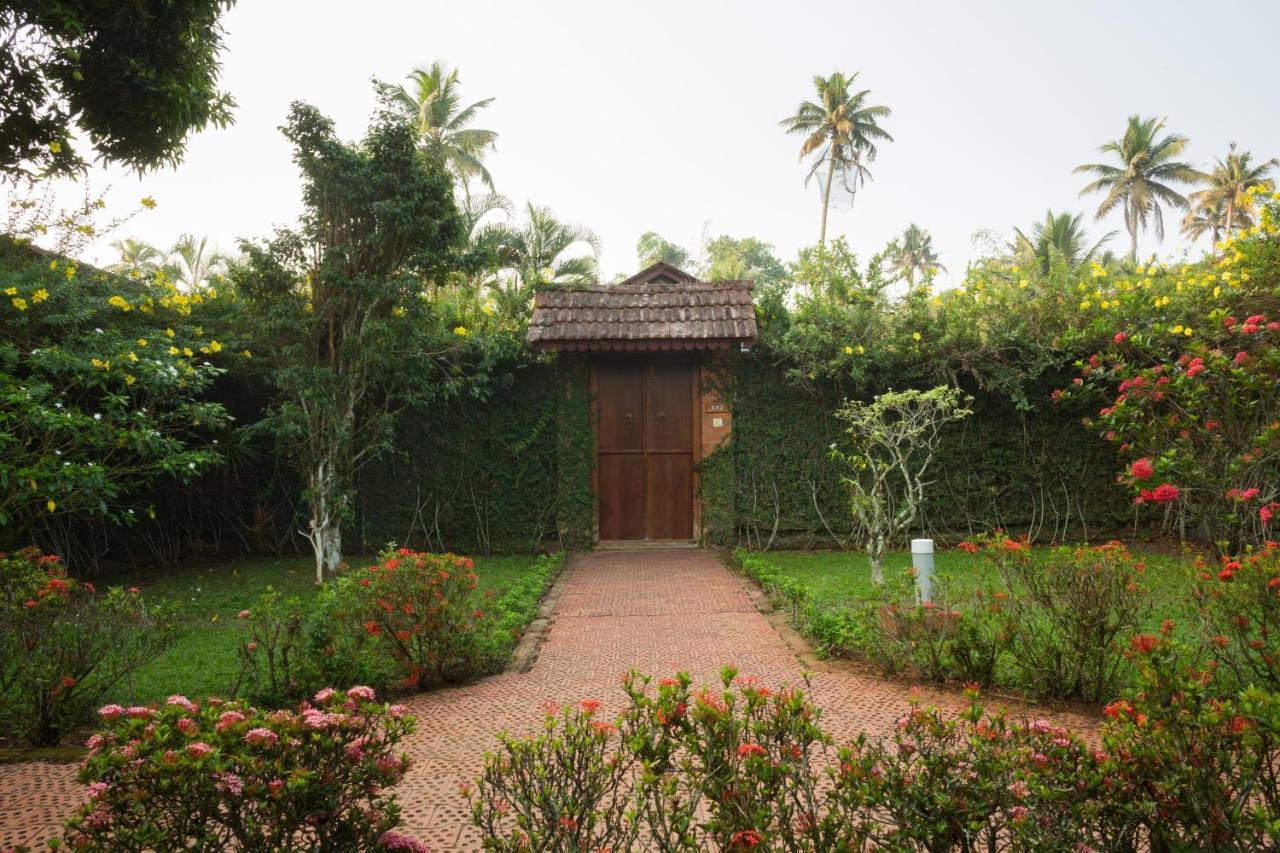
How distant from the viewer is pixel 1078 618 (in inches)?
159

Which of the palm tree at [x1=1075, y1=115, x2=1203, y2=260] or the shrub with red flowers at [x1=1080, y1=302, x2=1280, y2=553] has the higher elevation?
the palm tree at [x1=1075, y1=115, x2=1203, y2=260]

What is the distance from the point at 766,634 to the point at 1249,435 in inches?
195

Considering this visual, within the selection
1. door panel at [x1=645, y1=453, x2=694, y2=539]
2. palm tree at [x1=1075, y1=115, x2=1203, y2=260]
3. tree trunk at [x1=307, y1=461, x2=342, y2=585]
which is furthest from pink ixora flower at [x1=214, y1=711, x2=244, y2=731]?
palm tree at [x1=1075, y1=115, x2=1203, y2=260]

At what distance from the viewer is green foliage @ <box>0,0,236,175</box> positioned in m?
3.38

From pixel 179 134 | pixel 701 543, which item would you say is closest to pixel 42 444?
pixel 179 134

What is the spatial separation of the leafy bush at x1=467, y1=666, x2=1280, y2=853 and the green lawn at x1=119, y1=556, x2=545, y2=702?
308 centimetres


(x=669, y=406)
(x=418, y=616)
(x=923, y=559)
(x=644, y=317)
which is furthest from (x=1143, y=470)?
(x=644, y=317)

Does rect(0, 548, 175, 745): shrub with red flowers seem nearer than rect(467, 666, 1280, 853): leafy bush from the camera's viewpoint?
No

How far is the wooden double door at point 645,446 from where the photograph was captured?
1048 centimetres

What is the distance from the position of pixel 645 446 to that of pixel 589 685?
19.9 feet

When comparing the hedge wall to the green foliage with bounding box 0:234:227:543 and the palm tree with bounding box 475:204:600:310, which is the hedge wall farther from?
the palm tree with bounding box 475:204:600:310

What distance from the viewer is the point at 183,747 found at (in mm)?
2092

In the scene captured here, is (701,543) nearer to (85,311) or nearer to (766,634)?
(766,634)

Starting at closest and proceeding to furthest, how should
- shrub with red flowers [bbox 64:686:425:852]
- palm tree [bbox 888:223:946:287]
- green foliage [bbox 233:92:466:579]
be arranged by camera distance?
shrub with red flowers [bbox 64:686:425:852] < green foliage [bbox 233:92:466:579] < palm tree [bbox 888:223:946:287]
